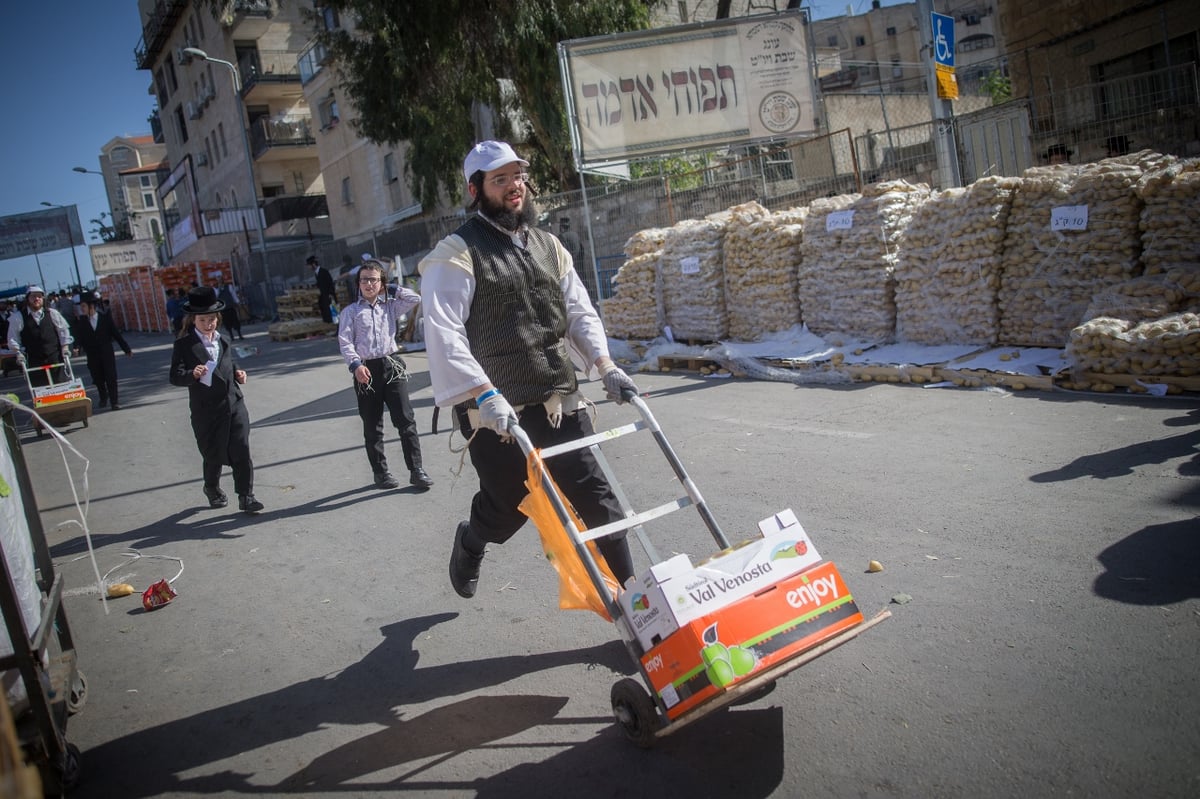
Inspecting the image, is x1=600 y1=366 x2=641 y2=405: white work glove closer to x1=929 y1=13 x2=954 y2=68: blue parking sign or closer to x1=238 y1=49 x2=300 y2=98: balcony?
x1=929 y1=13 x2=954 y2=68: blue parking sign

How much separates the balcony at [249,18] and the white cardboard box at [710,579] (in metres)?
46.5

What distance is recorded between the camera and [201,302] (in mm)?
6980

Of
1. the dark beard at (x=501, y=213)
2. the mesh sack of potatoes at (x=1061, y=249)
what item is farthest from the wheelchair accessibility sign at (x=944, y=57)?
the dark beard at (x=501, y=213)

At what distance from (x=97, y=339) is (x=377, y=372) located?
10524 millimetres

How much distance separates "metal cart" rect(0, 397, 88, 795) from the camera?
3.08 m

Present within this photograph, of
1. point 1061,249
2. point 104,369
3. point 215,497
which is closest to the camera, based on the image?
point 215,497

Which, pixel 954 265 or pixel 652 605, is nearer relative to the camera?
pixel 652 605

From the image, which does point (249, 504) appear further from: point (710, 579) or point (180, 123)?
point (180, 123)

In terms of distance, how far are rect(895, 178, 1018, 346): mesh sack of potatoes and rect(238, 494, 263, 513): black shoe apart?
6.60 m

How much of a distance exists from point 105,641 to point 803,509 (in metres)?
4.10

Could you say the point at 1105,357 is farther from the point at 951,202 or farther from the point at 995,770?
the point at 995,770

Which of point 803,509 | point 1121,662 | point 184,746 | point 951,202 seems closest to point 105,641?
point 184,746

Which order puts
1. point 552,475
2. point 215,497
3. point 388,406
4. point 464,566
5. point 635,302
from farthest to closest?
1. point 635,302
2. point 215,497
3. point 388,406
4. point 464,566
5. point 552,475

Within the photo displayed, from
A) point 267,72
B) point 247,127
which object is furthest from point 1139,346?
point 267,72
